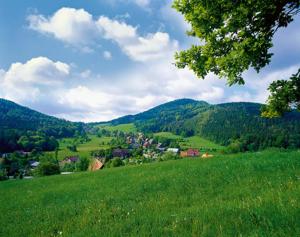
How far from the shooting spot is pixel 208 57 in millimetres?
10906

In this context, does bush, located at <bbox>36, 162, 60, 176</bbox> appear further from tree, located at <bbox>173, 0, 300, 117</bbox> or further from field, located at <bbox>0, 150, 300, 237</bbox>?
tree, located at <bbox>173, 0, 300, 117</bbox>

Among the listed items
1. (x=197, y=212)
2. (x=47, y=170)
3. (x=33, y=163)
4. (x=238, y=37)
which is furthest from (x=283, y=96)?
(x=33, y=163)

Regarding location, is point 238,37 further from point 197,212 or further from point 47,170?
point 47,170

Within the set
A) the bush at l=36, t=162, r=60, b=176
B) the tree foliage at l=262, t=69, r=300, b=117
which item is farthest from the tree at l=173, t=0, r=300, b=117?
the bush at l=36, t=162, r=60, b=176

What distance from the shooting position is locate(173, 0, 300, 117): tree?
376 inches

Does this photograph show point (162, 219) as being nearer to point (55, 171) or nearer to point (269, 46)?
point (269, 46)

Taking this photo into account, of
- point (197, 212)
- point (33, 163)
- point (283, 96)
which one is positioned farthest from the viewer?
point (33, 163)

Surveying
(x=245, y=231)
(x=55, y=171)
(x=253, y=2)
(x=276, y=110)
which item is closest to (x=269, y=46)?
(x=253, y=2)

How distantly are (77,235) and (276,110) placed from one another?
7.86 meters

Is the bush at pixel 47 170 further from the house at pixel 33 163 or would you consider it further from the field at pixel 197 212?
the house at pixel 33 163

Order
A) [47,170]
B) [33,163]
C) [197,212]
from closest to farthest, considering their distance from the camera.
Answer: [197,212]
[47,170]
[33,163]

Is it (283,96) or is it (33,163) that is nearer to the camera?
Result: (283,96)

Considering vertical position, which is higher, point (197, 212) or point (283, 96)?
point (283, 96)

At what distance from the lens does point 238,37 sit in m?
10.3
